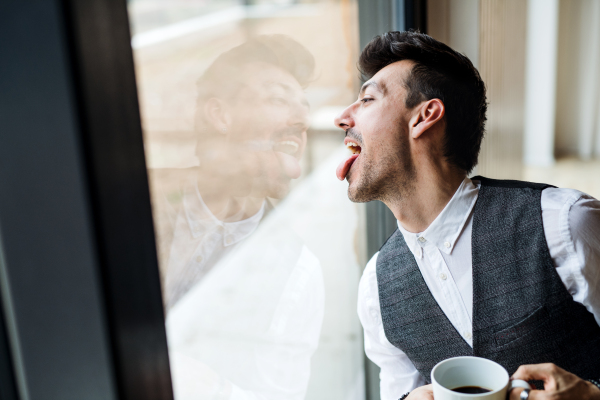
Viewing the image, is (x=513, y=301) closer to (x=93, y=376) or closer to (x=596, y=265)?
(x=596, y=265)

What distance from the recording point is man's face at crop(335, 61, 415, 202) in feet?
3.09

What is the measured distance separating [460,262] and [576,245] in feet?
0.64

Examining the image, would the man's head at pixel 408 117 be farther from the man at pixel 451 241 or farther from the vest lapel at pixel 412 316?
the vest lapel at pixel 412 316

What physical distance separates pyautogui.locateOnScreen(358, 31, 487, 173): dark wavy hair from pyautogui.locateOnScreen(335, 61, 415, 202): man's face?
0.09 feet

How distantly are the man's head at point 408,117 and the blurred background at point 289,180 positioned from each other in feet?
0.63

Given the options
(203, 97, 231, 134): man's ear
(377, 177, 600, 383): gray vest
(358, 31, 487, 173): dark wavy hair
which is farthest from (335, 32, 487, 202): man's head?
(203, 97, 231, 134): man's ear

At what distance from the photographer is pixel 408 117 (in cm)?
96

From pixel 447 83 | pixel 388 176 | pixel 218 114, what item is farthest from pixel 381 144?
pixel 218 114

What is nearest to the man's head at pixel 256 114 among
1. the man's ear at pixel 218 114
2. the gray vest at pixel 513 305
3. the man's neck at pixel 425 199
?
the man's ear at pixel 218 114

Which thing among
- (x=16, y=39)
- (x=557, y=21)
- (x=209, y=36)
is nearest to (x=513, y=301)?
(x=209, y=36)

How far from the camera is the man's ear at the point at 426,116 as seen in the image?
3.07ft

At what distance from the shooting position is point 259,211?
1.03m

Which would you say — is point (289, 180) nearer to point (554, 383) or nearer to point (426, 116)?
point (426, 116)

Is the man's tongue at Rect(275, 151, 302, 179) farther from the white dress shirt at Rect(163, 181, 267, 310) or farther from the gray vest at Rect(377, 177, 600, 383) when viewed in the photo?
the gray vest at Rect(377, 177, 600, 383)
